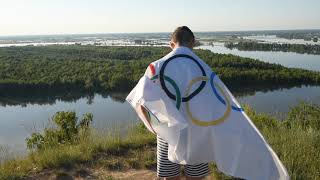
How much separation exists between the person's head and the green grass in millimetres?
1851

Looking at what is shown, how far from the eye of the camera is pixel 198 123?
294 cm

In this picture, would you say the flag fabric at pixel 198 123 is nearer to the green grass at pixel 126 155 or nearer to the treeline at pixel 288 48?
the green grass at pixel 126 155

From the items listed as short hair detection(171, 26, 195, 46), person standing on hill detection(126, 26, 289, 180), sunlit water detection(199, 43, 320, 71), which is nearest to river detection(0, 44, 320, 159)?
person standing on hill detection(126, 26, 289, 180)

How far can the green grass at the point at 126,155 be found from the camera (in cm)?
432

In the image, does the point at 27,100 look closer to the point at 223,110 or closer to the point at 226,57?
the point at 226,57

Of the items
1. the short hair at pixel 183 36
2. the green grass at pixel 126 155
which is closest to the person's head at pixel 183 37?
the short hair at pixel 183 36

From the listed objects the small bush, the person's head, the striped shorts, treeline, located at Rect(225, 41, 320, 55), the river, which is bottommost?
the river

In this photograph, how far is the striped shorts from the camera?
3.08 metres

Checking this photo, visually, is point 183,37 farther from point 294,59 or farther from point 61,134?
point 294,59

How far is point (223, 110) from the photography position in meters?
3.00

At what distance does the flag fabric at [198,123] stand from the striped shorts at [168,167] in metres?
0.10

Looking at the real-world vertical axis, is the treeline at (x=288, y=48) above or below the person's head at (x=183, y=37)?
below

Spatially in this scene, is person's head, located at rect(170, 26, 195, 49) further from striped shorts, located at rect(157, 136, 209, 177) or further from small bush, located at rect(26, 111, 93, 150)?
small bush, located at rect(26, 111, 93, 150)

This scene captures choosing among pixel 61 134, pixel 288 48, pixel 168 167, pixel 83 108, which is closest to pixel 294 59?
pixel 288 48
